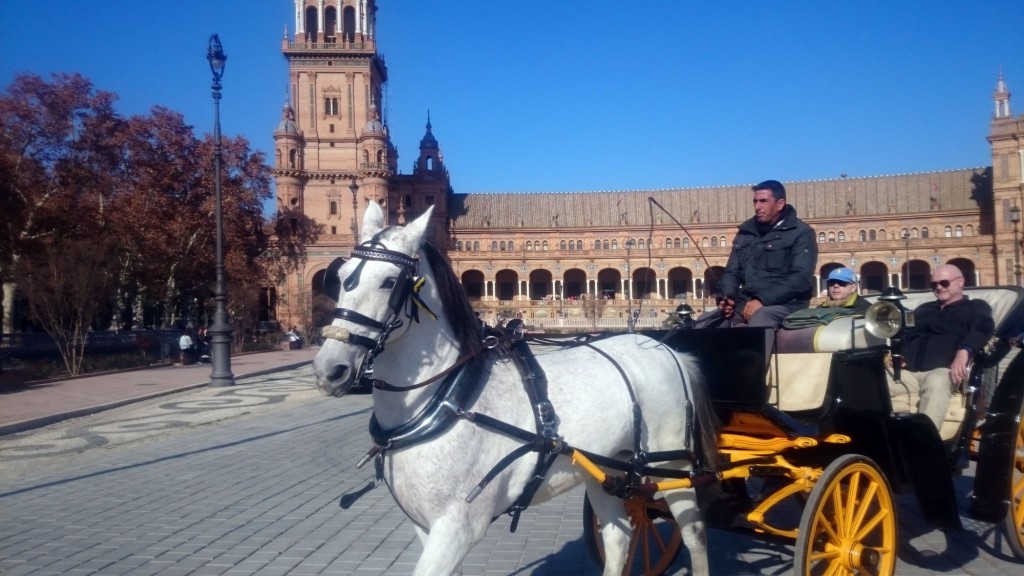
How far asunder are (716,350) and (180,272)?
131ft

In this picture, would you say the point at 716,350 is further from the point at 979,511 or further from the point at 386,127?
the point at 386,127

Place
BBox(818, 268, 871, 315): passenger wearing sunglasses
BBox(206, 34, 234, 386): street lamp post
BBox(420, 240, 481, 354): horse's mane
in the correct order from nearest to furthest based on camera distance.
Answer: BBox(420, 240, 481, 354): horse's mane < BBox(818, 268, 871, 315): passenger wearing sunglasses < BBox(206, 34, 234, 386): street lamp post

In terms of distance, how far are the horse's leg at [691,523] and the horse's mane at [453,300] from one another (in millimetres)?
1360

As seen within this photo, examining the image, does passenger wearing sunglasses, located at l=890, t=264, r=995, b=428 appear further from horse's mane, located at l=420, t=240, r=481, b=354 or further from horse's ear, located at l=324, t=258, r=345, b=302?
horse's ear, located at l=324, t=258, r=345, b=302

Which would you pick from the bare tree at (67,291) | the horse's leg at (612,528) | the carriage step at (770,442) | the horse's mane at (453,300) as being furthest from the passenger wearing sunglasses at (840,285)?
the bare tree at (67,291)

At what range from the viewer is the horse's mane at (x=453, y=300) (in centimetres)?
312

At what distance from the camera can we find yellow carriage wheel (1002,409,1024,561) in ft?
15.3

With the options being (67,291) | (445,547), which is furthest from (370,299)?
(67,291)

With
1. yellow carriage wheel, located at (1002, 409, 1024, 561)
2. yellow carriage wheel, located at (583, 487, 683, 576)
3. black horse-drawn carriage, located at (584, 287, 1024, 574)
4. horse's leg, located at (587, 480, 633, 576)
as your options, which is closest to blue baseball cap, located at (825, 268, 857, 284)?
black horse-drawn carriage, located at (584, 287, 1024, 574)

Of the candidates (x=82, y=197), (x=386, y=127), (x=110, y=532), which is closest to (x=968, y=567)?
(x=110, y=532)

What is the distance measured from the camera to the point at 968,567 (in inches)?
185

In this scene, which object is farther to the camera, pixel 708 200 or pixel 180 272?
pixel 708 200

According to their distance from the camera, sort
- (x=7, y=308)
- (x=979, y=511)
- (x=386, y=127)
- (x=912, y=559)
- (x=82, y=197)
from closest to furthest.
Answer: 1. (x=979, y=511)
2. (x=912, y=559)
3. (x=7, y=308)
4. (x=82, y=197)
5. (x=386, y=127)

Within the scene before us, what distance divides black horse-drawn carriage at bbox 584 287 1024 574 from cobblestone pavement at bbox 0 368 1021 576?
60 centimetres
